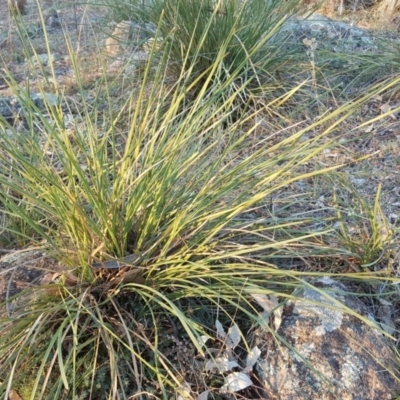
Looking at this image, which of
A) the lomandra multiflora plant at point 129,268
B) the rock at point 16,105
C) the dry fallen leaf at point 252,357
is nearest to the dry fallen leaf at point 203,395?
the lomandra multiflora plant at point 129,268

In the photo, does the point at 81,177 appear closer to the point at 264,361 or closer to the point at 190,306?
the point at 190,306

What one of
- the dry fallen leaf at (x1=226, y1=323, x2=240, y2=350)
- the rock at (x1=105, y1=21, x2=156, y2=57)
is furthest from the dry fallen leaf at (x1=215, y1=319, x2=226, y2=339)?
the rock at (x1=105, y1=21, x2=156, y2=57)

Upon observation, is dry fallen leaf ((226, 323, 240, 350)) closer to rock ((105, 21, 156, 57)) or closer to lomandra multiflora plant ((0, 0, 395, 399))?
lomandra multiflora plant ((0, 0, 395, 399))

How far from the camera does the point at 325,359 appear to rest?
172 cm

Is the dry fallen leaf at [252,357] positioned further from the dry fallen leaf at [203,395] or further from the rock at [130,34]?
the rock at [130,34]

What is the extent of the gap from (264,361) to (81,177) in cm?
84

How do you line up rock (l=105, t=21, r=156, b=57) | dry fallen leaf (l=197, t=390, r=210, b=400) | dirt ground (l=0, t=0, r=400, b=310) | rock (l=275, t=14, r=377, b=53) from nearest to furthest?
1. dry fallen leaf (l=197, t=390, r=210, b=400)
2. dirt ground (l=0, t=0, r=400, b=310)
3. rock (l=105, t=21, r=156, b=57)
4. rock (l=275, t=14, r=377, b=53)

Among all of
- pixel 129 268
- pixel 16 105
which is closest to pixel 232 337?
pixel 129 268

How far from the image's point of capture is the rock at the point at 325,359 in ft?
5.47

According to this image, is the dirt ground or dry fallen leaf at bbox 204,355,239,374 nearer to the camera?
dry fallen leaf at bbox 204,355,239,374

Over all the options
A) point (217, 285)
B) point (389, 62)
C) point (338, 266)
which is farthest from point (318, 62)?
point (217, 285)

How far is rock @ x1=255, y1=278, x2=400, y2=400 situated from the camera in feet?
5.47

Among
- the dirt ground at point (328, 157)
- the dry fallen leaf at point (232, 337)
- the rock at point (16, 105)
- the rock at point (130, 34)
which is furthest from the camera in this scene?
the rock at point (130, 34)

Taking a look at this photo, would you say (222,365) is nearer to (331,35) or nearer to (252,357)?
(252,357)
